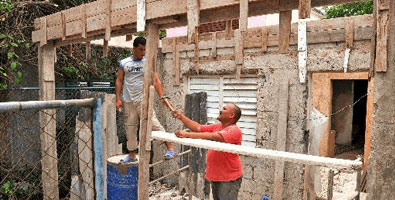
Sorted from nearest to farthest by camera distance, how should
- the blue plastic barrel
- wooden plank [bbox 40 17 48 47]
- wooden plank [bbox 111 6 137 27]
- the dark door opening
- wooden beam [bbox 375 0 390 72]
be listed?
wooden beam [bbox 375 0 390 72] → wooden plank [bbox 111 6 137 27] → the blue plastic barrel → wooden plank [bbox 40 17 48 47] → the dark door opening

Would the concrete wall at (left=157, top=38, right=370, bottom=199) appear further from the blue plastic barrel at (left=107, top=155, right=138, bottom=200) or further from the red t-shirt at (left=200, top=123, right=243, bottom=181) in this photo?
the blue plastic barrel at (left=107, top=155, right=138, bottom=200)

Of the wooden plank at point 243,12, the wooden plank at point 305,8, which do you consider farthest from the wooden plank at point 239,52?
the wooden plank at point 305,8

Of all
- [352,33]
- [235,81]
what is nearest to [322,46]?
[352,33]

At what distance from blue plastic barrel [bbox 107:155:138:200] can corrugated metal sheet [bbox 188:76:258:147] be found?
3.10 metres

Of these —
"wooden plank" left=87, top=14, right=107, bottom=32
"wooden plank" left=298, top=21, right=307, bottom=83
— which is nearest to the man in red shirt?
"wooden plank" left=87, top=14, right=107, bottom=32

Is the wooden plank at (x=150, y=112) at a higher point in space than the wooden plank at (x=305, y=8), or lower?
lower

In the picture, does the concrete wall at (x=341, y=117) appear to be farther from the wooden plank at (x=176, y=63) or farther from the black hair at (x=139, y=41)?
the black hair at (x=139, y=41)

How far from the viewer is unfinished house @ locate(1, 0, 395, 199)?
7.08 feet

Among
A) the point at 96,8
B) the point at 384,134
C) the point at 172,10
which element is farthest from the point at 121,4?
the point at 384,134

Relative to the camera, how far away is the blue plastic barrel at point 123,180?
4.66 meters

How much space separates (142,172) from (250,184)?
3.85 metres

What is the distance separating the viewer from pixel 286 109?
6.29 m

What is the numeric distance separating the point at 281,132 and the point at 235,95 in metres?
1.41

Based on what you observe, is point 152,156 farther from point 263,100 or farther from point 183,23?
point 183,23
